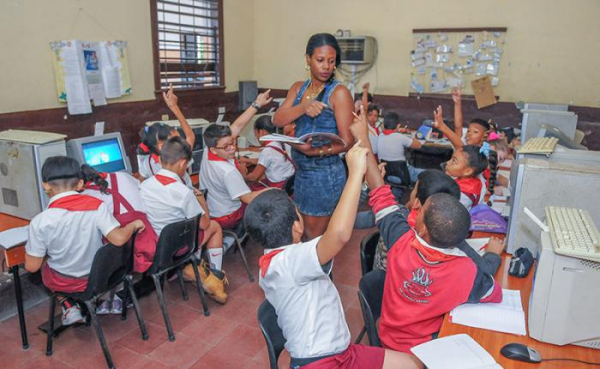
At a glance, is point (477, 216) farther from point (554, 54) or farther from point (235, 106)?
point (235, 106)

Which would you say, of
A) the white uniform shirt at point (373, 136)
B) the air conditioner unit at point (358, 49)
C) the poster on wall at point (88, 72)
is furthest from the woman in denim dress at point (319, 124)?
the air conditioner unit at point (358, 49)

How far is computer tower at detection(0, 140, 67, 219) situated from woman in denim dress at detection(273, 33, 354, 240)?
1267 millimetres

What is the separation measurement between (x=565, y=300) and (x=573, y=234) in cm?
20

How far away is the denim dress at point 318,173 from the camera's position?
2.35 meters

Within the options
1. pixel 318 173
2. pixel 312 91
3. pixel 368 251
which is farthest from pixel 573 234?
pixel 312 91

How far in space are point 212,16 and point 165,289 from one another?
13.1ft

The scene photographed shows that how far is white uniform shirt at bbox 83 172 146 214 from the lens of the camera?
2477 millimetres

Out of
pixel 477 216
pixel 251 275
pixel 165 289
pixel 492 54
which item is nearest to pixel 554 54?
pixel 492 54

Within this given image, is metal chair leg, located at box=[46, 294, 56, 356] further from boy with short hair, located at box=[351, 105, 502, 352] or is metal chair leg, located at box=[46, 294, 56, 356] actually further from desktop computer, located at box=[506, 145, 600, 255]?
desktop computer, located at box=[506, 145, 600, 255]

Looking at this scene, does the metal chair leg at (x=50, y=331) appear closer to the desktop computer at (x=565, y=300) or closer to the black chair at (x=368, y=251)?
the black chair at (x=368, y=251)

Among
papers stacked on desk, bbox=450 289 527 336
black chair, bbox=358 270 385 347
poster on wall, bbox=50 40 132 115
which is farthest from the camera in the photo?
poster on wall, bbox=50 40 132 115

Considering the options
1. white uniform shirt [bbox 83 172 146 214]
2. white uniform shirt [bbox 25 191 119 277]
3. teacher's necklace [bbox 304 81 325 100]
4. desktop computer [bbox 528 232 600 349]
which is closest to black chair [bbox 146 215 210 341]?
white uniform shirt [bbox 83 172 146 214]

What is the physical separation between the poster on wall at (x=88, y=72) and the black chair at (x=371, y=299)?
3.51 metres

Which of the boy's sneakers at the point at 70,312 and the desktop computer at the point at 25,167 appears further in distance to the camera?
the boy's sneakers at the point at 70,312
